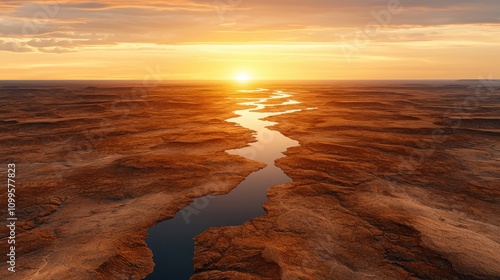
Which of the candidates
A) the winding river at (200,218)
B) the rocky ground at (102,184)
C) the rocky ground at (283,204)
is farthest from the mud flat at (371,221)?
the rocky ground at (102,184)

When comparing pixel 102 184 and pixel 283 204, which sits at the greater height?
pixel 283 204

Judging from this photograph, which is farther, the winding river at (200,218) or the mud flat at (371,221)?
the winding river at (200,218)

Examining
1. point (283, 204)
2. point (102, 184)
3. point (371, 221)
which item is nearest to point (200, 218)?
point (283, 204)

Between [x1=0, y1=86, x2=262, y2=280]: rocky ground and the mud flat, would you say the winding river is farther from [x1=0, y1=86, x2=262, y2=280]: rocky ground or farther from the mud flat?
the mud flat

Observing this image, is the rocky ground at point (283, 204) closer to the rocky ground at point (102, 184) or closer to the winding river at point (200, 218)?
the rocky ground at point (102, 184)

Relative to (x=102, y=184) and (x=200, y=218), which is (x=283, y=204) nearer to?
Result: (x=200, y=218)

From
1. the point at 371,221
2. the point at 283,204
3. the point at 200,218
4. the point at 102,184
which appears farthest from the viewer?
the point at 102,184

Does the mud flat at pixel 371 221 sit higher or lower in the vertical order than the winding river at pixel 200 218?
higher

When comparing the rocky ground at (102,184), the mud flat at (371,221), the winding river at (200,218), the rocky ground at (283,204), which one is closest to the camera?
the mud flat at (371,221)
